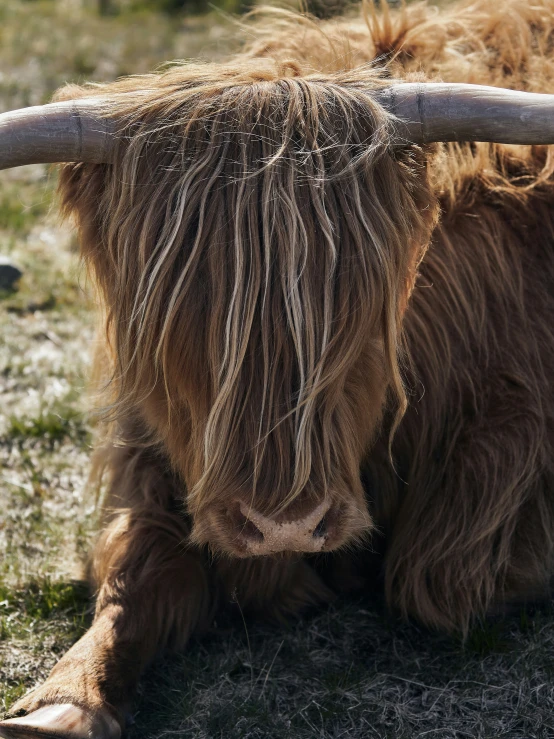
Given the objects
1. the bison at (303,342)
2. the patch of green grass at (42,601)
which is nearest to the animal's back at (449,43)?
the bison at (303,342)

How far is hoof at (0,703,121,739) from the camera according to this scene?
91.7 inches

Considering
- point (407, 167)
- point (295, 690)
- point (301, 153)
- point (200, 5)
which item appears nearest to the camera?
point (301, 153)

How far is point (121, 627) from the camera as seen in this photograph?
2697 mm

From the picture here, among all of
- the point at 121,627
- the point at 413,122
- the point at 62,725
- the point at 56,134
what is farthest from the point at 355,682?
the point at 56,134

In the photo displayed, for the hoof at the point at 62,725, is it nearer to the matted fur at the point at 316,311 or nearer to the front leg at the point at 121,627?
the front leg at the point at 121,627

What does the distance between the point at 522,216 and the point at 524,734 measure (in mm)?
1395

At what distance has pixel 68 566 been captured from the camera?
10.4ft

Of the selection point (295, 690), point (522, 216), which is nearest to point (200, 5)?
point (522, 216)

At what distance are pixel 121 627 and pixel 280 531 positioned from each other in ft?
2.47

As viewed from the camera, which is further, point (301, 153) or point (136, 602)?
point (136, 602)

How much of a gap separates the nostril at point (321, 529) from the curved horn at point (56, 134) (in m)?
0.95

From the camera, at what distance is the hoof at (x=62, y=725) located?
233 cm

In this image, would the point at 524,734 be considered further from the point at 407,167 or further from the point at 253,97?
the point at 253,97

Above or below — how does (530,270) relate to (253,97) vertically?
below
